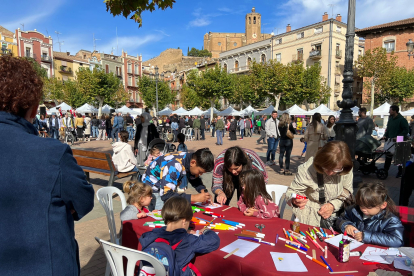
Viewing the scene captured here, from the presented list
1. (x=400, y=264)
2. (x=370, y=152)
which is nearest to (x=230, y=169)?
(x=400, y=264)

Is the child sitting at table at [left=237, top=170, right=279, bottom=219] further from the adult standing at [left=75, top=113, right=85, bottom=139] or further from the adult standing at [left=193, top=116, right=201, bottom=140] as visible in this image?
the adult standing at [left=75, top=113, right=85, bottom=139]

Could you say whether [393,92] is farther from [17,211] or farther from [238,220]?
[17,211]

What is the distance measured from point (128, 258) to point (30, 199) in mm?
1034

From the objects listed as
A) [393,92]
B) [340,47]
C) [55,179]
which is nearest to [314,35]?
[340,47]

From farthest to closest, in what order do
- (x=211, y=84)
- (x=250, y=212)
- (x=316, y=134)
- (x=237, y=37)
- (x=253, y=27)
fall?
(x=237, y=37) < (x=253, y=27) < (x=211, y=84) < (x=316, y=134) < (x=250, y=212)

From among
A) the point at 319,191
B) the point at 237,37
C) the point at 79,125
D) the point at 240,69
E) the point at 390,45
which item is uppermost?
the point at 237,37

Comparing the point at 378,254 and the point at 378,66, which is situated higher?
the point at 378,66

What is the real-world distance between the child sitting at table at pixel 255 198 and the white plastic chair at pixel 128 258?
4.49ft

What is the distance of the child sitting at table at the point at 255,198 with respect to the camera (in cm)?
307

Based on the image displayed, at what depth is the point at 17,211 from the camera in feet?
4.16

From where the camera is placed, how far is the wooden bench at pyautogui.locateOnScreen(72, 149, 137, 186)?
609cm

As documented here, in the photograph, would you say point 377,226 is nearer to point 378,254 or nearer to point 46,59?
point 378,254

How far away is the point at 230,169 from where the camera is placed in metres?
3.56

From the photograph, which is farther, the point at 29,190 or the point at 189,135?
the point at 189,135
